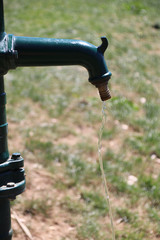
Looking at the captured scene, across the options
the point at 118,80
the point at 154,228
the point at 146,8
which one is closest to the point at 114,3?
the point at 146,8

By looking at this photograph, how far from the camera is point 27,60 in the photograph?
1278 millimetres

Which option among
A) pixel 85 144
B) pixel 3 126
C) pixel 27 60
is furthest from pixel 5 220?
A: pixel 85 144

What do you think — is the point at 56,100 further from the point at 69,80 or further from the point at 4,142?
the point at 4,142

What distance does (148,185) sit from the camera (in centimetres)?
259

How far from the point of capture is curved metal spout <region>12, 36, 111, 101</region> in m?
1.26

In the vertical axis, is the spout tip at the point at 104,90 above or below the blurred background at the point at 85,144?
above

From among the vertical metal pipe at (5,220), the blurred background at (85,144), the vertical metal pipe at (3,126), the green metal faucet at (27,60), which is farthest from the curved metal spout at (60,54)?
the blurred background at (85,144)

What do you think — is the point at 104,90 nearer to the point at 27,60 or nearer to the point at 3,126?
the point at 27,60

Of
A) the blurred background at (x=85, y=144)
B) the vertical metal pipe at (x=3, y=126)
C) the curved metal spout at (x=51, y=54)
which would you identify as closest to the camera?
the curved metal spout at (x=51, y=54)

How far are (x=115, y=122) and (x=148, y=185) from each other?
41.3 inches

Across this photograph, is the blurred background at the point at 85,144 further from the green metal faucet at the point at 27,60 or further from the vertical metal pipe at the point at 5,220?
the green metal faucet at the point at 27,60

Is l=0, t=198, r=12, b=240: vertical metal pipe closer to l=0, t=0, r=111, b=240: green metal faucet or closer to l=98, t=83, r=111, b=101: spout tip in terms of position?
l=0, t=0, r=111, b=240: green metal faucet

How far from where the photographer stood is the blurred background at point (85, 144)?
7.22 ft

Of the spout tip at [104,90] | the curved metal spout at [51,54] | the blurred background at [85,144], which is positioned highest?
the curved metal spout at [51,54]
